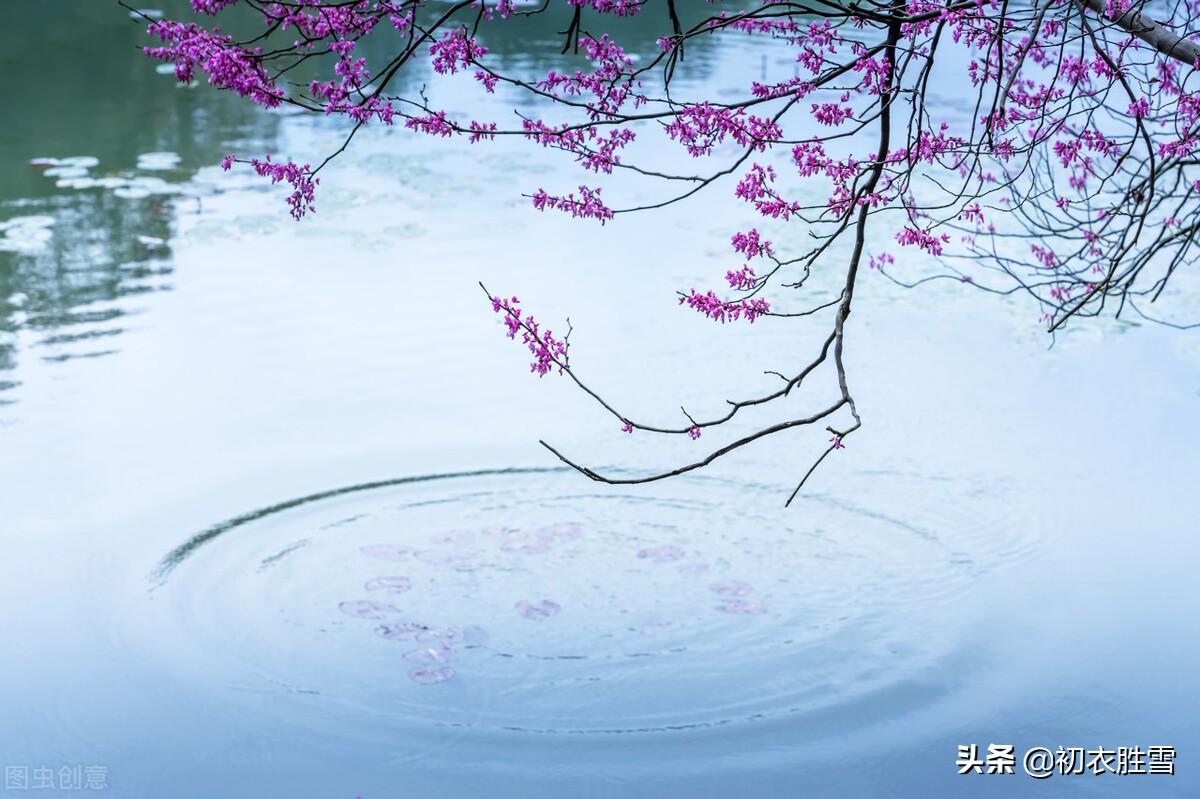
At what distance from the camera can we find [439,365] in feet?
24.5

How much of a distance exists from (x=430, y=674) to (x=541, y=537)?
1064mm

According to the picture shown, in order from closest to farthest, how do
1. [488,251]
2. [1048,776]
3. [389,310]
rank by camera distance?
[1048,776] → [389,310] → [488,251]

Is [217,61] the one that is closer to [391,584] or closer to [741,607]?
[391,584]

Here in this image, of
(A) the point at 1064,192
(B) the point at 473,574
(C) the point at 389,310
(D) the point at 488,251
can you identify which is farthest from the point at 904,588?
(A) the point at 1064,192

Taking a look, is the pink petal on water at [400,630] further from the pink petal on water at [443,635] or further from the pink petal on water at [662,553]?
the pink petal on water at [662,553]

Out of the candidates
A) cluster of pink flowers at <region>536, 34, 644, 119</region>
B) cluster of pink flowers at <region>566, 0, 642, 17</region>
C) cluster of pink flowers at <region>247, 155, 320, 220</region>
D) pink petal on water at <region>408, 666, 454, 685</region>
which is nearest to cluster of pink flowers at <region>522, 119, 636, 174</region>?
cluster of pink flowers at <region>536, 34, 644, 119</region>

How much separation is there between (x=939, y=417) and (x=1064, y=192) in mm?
4201

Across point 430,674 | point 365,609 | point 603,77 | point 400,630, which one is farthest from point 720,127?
point 365,609

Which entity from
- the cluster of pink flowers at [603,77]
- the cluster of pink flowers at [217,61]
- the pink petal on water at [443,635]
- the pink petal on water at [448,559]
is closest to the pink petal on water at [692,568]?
the pink petal on water at [448,559]

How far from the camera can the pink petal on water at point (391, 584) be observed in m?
5.35

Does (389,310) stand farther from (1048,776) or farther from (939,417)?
(1048,776)

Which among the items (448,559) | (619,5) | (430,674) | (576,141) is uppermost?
(619,5)

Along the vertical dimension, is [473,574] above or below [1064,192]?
below

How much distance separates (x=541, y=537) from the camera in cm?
577
